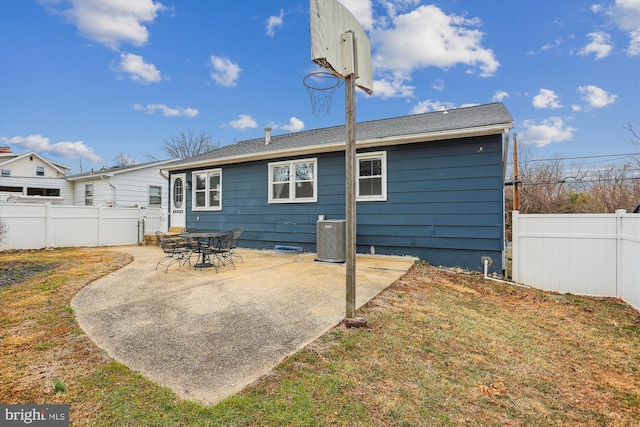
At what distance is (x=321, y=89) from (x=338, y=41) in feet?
2.84

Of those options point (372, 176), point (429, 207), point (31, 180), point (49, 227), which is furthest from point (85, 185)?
point (429, 207)

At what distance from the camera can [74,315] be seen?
3627mm

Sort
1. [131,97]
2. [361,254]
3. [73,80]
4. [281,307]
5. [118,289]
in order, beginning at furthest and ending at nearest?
[131,97] → [73,80] → [361,254] → [118,289] → [281,307]

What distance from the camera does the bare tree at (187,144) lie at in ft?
94.9

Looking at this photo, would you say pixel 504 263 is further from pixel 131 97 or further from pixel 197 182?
pixel 131 97

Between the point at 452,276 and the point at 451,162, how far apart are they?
2.48m

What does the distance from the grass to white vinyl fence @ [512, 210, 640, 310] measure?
1.44m

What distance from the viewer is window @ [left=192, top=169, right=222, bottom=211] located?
10727 mm

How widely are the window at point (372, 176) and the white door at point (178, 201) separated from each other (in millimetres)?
6896

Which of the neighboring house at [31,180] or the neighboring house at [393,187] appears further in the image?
the neighboring house at [31,180]

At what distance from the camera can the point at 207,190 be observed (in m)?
11.0

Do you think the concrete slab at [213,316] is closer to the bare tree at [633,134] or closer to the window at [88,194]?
the bare tree at [633,134]

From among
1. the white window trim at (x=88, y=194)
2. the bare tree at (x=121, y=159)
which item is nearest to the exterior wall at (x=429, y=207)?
the white window trim at (x=88, y=194)

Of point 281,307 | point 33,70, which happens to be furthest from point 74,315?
point 33,70
